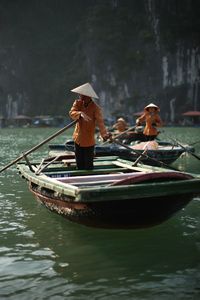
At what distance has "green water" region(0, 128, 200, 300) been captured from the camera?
14.9ft

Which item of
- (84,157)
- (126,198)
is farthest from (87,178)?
(126,198)

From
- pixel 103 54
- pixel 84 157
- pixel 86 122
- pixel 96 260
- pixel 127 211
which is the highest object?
pixel 103 54

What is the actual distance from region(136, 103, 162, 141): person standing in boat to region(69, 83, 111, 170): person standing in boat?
5105mm

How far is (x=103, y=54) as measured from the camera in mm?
71062

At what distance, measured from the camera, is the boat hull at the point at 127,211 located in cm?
567

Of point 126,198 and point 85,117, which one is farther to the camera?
point 85,117

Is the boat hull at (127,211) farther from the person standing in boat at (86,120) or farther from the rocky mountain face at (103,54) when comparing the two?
the rocky mountain face at (103,54)

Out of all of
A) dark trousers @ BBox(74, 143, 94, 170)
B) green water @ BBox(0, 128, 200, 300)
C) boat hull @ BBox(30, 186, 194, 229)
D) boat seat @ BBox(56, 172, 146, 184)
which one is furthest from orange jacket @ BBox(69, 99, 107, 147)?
boat hull @ BBox(30, 186, 194, 229)

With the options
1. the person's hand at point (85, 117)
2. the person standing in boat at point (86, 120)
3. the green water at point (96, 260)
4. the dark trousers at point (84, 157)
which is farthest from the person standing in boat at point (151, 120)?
the green water at point (96, 260)

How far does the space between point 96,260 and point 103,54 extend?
67483 millimetres

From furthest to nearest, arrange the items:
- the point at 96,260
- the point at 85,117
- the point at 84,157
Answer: the point at 84,157 < the point at 85,117 < the point at 96,260

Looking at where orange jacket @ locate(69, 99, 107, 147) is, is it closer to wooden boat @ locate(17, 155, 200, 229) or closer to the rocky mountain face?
wooden boat @ locate(17, 155, 200, 229)

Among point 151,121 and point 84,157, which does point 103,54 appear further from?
point 84,157

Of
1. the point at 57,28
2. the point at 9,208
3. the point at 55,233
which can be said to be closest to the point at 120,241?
the point at 55,233
